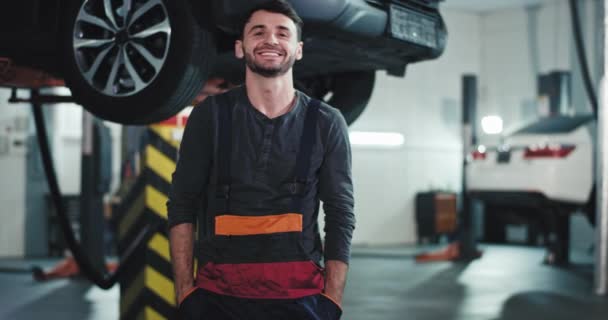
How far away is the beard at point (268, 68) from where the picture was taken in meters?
1.65

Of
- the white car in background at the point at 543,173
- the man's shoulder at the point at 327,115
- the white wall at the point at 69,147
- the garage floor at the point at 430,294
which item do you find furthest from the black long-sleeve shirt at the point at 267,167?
the white wall at the point at 69,147

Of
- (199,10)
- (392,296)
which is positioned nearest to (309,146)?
(199,10)

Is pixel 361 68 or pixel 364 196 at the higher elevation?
pixel 361 68

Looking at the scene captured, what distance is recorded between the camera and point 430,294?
18.8ft

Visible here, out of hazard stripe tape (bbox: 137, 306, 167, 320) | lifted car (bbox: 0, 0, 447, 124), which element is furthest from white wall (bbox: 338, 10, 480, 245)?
hazard stripe tape (bbox: 137, 306, 167, 320)

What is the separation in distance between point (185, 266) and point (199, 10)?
1783 millimetres

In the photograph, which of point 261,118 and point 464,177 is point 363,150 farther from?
point 261,118

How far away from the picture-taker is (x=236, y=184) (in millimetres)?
1665

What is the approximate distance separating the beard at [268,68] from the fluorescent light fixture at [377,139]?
345 inches

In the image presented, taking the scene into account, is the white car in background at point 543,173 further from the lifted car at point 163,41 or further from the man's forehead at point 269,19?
the man's forehead at point 269,19

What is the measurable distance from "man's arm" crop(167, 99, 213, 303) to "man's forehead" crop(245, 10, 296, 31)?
22cm

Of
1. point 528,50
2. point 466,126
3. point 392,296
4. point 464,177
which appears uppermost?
point 528,50

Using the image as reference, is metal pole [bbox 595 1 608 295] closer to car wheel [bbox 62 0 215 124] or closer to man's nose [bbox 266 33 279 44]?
car wheel [bbox 62 0 215 124]

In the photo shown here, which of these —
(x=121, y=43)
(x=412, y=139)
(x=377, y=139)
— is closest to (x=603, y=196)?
(x=121, y=43)
